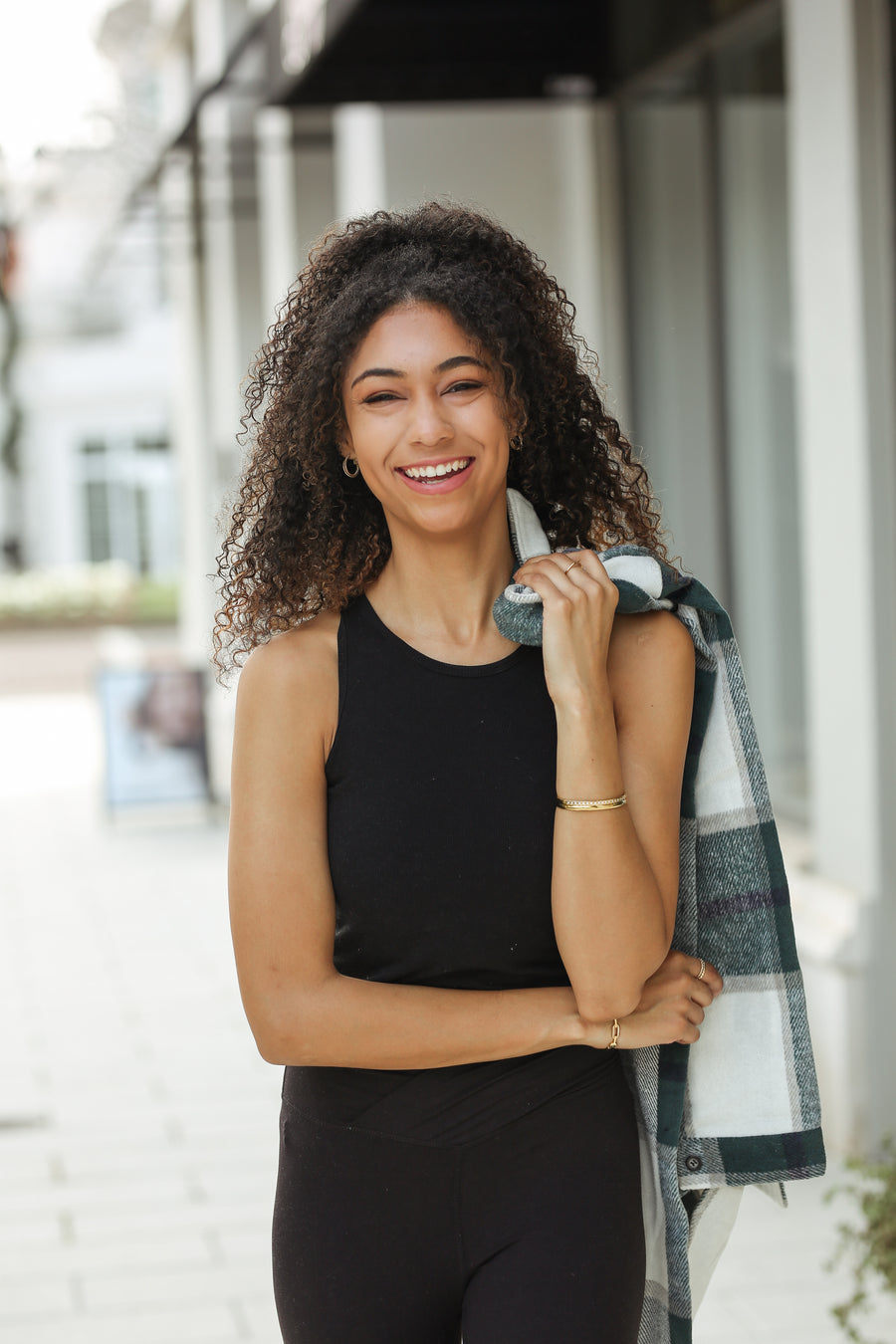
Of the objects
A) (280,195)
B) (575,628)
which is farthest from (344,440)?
(280,195)

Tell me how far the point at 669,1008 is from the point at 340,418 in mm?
759

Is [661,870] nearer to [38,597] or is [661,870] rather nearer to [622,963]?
[622,963]

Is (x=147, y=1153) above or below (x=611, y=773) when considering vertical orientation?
below

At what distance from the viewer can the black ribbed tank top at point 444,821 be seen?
5.93ft

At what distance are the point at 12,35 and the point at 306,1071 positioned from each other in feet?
25.9

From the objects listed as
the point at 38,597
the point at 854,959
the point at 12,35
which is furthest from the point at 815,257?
the point at 38,597

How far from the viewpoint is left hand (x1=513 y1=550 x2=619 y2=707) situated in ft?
5.78

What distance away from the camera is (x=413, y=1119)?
182 cm

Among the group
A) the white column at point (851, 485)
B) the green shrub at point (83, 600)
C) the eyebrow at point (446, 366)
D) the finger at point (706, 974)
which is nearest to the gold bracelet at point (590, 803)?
the finger at point (706, 974)

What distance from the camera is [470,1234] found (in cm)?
179

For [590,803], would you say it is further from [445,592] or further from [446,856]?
[445,592]

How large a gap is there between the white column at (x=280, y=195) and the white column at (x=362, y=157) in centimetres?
146

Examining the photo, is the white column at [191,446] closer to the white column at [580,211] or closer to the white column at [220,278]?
the white column at [220,278]

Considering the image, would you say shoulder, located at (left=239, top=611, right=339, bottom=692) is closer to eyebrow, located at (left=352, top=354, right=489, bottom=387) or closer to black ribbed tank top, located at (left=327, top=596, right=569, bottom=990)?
black ribbed tank top, located at (left=327, top=596, right=569, bottom=990)
